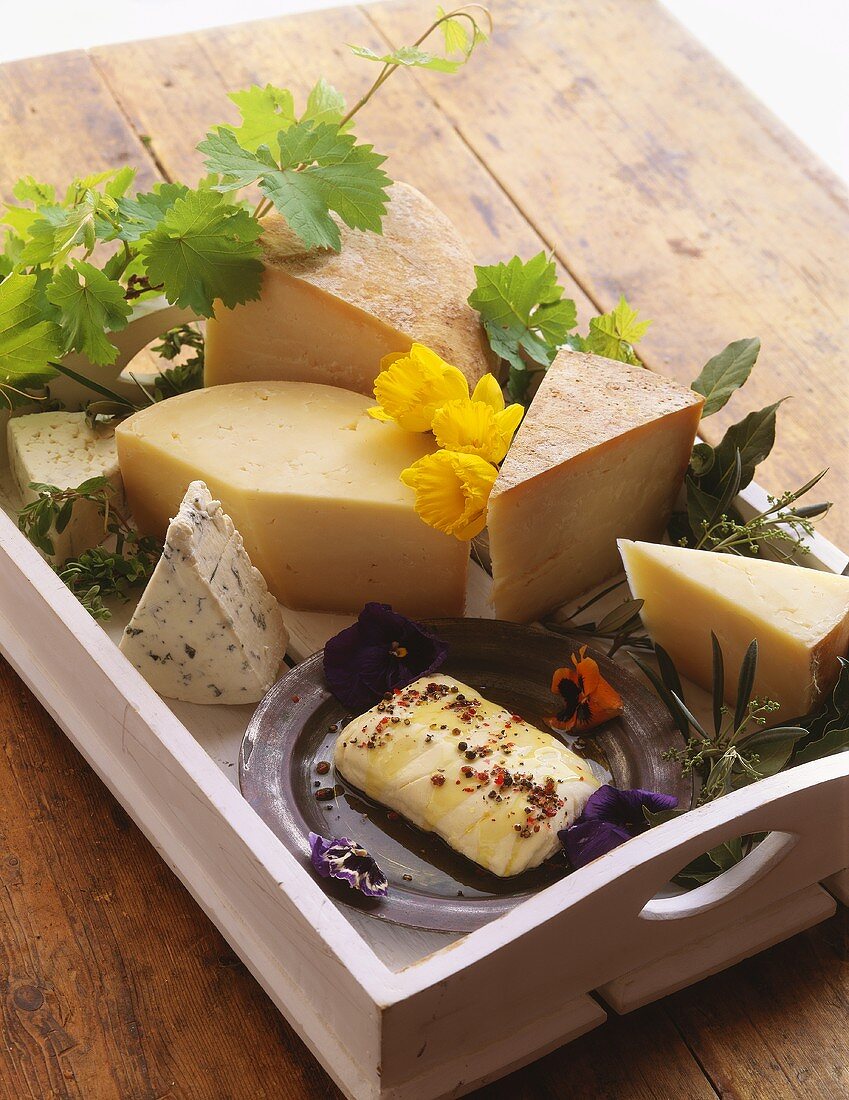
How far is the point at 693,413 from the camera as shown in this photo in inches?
53.2

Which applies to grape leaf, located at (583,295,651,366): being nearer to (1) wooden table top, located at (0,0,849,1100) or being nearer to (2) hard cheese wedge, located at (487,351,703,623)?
(2) hard cheese wedge, located at (487,351,703,623)

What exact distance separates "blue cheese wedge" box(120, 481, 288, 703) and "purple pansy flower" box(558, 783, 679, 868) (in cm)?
34

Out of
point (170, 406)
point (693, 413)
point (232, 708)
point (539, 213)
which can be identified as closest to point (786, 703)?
point (693, 413)

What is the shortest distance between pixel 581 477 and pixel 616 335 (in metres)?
0.31

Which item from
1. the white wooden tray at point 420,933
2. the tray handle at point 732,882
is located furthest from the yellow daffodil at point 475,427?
the tray handle at point 732,882

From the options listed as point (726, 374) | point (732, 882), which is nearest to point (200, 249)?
point (726, 374)

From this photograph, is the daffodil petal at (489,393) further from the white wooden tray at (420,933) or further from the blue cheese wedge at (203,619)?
the white wooden tray at (420,933)

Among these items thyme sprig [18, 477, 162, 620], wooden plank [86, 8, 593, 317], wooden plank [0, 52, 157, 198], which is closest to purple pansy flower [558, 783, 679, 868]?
thyme sprig [18, 477, 162, 620]

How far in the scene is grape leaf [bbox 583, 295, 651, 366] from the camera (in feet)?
5.01

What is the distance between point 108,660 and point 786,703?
620 mm

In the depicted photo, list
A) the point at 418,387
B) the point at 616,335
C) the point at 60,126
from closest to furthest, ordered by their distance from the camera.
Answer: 1. the point at 418,387
2. the point at 616,335
3. the point at 60,126

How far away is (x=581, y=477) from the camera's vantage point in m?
1.30

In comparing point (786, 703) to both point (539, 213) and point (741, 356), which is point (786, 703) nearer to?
point (741, 356)

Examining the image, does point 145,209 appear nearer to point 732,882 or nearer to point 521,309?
point 521,309
